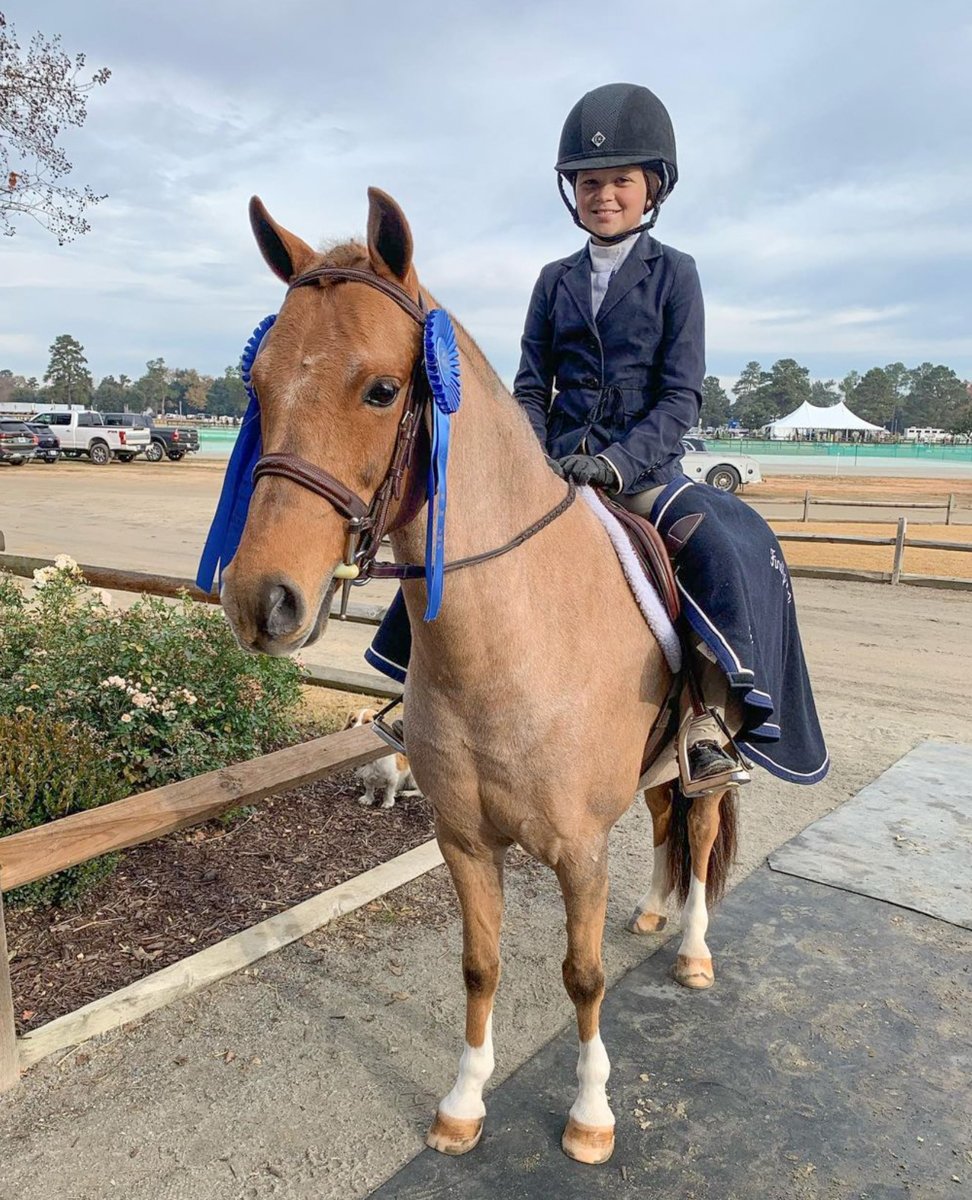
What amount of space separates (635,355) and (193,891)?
301 centimetres

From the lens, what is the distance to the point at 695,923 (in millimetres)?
3473

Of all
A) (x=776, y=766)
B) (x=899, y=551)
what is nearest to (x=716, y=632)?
(x=776, y=766)

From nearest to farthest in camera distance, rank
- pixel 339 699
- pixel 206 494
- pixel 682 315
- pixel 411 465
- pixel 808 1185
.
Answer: pixel 411 465 → pixel 808 1185 → pixel 682 315 → pixel 339 699 → pixel 206 494

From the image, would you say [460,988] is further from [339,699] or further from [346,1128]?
[339,699]

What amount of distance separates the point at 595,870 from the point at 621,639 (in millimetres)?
662

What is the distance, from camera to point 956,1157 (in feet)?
8.20

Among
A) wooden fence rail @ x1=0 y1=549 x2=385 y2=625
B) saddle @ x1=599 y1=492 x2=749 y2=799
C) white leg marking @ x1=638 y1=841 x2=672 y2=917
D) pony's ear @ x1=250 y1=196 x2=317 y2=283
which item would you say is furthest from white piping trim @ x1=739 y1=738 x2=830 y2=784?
wooden fence rail @ x1=0 y1=549 x2=385 y2=625

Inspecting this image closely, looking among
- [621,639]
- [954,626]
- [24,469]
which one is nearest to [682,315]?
[621,639]

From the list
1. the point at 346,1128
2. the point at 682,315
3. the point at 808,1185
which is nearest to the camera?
the point at 808,1185

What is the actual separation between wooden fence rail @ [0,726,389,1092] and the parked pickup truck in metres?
37.6

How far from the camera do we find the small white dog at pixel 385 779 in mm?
4781

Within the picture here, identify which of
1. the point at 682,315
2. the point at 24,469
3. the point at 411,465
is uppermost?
the point at 682,315

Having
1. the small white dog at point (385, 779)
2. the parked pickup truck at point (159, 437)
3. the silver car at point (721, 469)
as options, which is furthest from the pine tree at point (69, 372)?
the small white dog at point (385, 779)

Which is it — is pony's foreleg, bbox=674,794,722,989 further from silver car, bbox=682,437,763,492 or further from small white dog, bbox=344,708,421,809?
silver car, bbox=682,437,763,492
